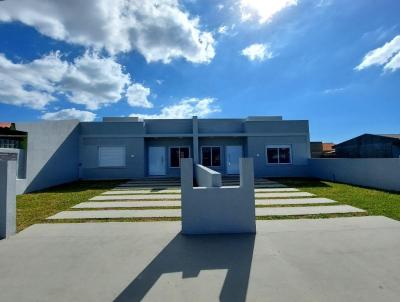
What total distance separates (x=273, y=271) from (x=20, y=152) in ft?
38.9

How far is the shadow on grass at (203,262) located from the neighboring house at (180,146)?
13.7m

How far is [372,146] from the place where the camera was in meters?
27.5

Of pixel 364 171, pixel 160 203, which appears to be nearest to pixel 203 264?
pixel 160 203

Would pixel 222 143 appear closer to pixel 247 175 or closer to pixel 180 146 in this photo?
pixel 180 146

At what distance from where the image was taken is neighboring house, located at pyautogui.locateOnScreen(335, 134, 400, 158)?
2499 centimetres

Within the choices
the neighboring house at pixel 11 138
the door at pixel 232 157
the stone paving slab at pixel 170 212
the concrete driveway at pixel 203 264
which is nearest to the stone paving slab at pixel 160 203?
the stone paving slab at pixel 170 212

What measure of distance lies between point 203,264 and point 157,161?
16.1m

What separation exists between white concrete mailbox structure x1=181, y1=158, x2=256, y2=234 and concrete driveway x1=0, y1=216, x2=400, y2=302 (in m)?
0.31

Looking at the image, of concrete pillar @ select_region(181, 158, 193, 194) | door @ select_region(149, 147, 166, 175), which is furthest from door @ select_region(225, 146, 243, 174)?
concrete pillar @ select_region(181, 158, 193, 194)

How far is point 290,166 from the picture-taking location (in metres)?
19.0

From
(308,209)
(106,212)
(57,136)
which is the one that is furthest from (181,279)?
(57,136)

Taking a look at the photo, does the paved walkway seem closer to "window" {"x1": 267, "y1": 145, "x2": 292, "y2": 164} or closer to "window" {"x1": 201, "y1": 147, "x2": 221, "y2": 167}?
"window" {"x1": 267, "y1": 145, "x2": 292, "y2": 164}

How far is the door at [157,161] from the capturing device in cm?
1945

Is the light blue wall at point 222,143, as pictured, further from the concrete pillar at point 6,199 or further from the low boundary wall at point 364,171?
the concrete pillar at point 6,199
